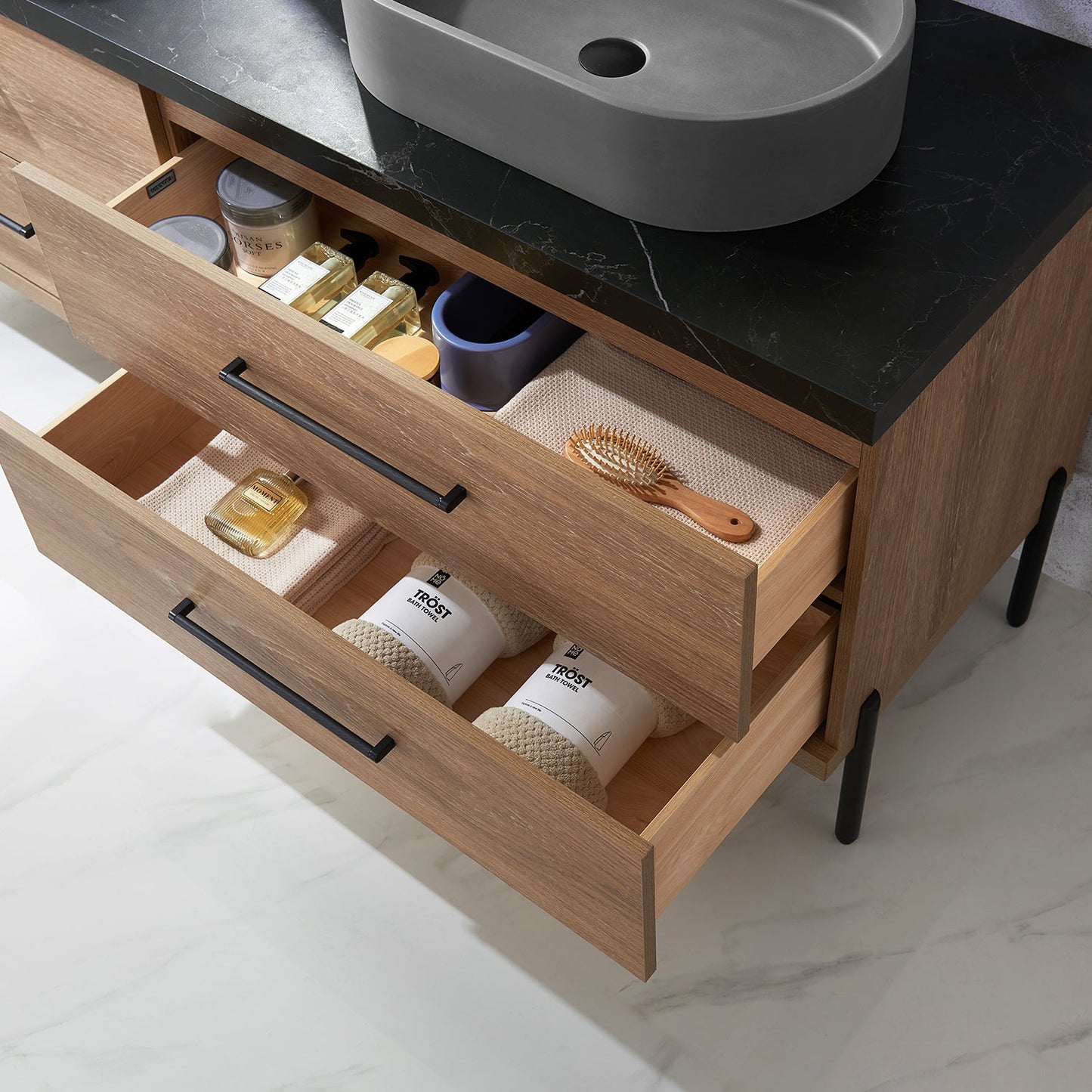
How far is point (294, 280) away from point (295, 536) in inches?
9.8

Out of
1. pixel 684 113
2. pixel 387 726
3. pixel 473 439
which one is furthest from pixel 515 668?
pixel 684 113

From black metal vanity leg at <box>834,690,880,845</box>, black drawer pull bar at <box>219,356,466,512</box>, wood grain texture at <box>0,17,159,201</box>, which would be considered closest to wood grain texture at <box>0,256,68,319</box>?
wood grain texture at <box>0,17,159,201</box>

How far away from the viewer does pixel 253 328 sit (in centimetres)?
107

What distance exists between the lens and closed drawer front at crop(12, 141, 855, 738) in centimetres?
92

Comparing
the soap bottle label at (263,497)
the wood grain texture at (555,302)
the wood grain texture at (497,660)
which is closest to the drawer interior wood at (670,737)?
the wood grain texture at (497,660)

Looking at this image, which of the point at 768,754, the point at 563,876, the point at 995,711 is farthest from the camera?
the point at 995,711

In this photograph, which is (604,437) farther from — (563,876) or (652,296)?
(563,876)

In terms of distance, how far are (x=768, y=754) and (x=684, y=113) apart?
20.6 inches

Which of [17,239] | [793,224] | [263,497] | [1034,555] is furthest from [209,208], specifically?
[1034,555]

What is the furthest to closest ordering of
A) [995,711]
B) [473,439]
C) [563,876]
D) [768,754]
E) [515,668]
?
[995,711], [515,668], [768,754], [563,876], [473,439]

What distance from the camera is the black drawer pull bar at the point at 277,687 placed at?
44.4 inches

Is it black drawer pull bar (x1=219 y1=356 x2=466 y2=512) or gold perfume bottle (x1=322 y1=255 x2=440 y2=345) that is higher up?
black drawer pull bar (x1=219 y1=356 x2=466 y2=512)

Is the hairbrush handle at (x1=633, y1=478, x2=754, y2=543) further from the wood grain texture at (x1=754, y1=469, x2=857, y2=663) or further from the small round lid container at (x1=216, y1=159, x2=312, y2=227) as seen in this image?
the small round lid container at (x1=216, y1=159, x2=312, y2=227)

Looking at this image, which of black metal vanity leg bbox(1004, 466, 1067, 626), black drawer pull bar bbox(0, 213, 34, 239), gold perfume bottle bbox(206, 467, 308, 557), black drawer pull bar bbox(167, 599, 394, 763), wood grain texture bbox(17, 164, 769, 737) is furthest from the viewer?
black drawer pull bar bbox(0, 213, 34, 239)
